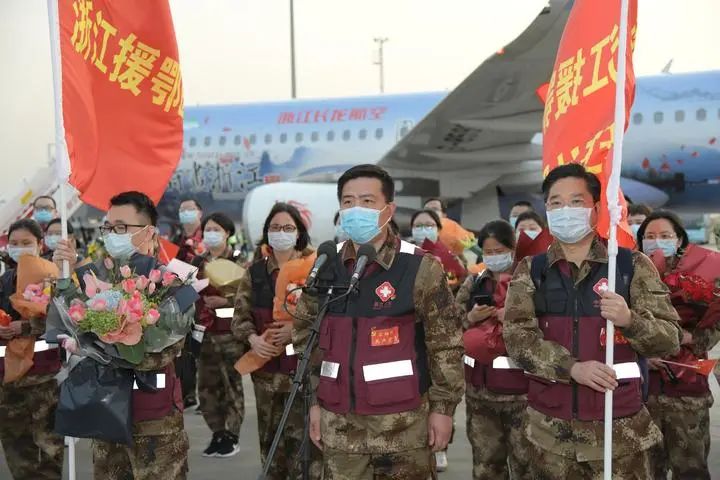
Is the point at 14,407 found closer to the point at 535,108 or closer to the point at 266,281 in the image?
the point at 266,281

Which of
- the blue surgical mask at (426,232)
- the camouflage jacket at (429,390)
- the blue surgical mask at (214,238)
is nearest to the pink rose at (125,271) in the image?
the camouflage jacket at (429,390)

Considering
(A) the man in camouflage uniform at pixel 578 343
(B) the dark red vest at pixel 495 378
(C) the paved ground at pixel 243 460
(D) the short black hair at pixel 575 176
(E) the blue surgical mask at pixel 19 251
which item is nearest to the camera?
(A) the man in camouflage uniform at pixel 578 343

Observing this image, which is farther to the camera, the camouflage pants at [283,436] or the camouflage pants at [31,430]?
the camouflage pants at [31,430]

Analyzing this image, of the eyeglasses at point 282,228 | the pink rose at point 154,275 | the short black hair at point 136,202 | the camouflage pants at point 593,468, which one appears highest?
the short black hair at point 136,202

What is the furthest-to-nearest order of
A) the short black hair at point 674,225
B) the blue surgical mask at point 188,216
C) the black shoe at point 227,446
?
the blue surgical mask at point 188,216 < the black shoe at point 227,446 < the short black hair at point 674,225

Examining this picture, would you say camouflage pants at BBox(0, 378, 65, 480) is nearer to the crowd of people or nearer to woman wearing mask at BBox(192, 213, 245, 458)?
the crowd of people

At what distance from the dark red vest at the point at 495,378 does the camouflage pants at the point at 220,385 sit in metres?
2.29

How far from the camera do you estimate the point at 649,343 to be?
2.91 meters

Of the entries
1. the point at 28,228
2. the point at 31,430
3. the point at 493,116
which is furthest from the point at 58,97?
the point at 493,116

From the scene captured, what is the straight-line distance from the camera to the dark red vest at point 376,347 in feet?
9.99

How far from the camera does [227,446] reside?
6062 mm

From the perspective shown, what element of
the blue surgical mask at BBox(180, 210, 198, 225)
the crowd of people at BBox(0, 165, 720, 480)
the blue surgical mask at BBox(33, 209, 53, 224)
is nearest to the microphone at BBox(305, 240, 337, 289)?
the crowd of people at BBox(0, 165, 720, 480)

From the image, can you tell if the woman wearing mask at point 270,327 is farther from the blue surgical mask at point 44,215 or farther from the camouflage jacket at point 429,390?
the blue surgical mask at point 44,215

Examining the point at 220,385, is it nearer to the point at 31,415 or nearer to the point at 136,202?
the point at 31,415
